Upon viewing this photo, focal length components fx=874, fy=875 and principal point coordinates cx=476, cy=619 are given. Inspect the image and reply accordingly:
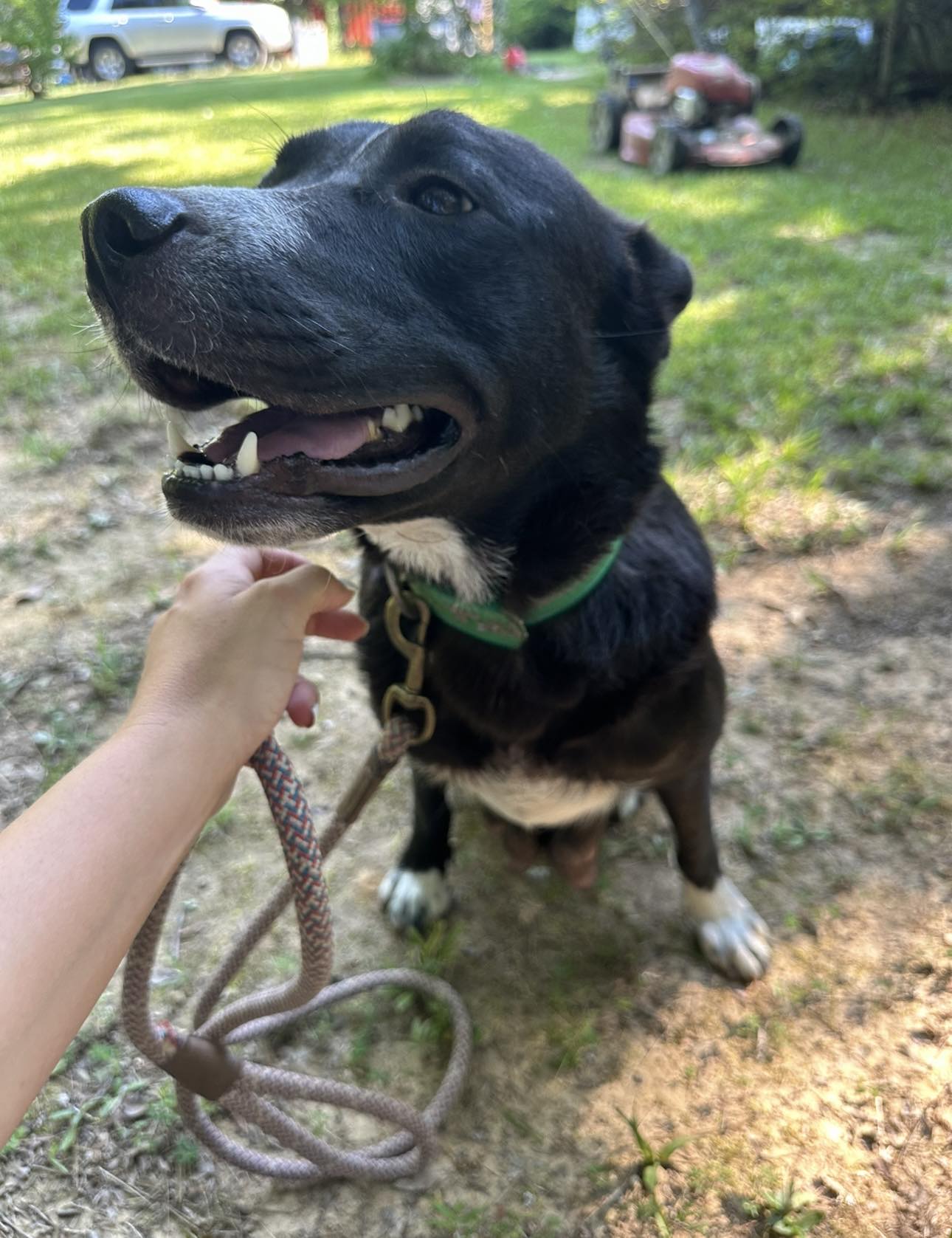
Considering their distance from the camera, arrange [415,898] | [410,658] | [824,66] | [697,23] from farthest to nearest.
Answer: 1. [697,23]
2. [824,66]
3. [415,898]
4. [410,658]

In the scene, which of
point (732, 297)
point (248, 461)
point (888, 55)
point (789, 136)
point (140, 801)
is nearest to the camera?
point (140, 801)

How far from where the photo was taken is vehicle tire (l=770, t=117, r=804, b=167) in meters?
7.09

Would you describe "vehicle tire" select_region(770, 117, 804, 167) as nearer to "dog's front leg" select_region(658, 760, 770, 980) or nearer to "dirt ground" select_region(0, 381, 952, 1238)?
"dirt ground" select_region(0, 381, 952, 1238)

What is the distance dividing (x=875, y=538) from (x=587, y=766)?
1.77 m

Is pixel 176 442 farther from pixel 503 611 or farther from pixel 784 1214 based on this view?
pixel 784 1214

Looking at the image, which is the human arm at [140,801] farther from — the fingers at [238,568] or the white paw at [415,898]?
the white paw at [415,898]

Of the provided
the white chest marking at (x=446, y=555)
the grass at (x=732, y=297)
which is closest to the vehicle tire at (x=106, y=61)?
the grass at (x=732, y=297)

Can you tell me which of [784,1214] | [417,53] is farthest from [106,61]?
[417,53]

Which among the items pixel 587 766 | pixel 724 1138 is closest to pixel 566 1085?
pixel 724 1138

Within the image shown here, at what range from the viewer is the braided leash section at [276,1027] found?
49.8 inches

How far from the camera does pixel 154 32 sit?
9.14 ft

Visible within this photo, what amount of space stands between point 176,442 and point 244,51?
110 inches

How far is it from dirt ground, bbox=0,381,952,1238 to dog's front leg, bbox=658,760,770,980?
57 mm

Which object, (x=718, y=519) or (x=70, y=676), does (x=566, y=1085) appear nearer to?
(x=70, y=676)
